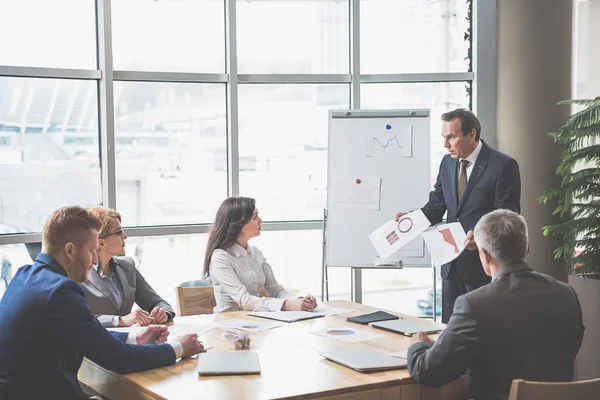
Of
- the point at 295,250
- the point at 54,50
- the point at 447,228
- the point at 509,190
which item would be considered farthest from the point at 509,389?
the point at 54,50

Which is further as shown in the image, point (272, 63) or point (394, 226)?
point (272, 63)

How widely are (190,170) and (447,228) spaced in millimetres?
2520

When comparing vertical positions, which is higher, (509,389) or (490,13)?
(490,13)

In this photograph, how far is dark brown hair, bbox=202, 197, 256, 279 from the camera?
4.43 meters

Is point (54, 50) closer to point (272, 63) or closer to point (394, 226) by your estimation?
point (272, 63)

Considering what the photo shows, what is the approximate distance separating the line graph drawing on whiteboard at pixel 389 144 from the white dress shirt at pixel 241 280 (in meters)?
1.60

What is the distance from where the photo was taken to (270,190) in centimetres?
627

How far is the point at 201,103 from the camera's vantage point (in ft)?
20.0

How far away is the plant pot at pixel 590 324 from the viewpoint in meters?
5.08

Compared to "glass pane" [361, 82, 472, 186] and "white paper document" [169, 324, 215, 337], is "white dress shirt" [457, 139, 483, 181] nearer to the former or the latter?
"glass pane" [361, 82, 472, 186]

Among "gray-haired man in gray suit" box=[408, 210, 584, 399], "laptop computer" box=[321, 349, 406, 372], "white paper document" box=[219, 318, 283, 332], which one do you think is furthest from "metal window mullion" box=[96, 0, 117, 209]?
"gray-haired man in gray suit" box=[408, 210, 584, 399]

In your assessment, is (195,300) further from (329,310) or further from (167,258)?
(167,258)

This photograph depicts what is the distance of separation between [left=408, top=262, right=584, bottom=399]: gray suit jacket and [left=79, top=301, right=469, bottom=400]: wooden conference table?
0.48 ft

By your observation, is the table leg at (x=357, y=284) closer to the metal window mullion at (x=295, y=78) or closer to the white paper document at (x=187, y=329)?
the metal window mullion at (x=295, y=78)
